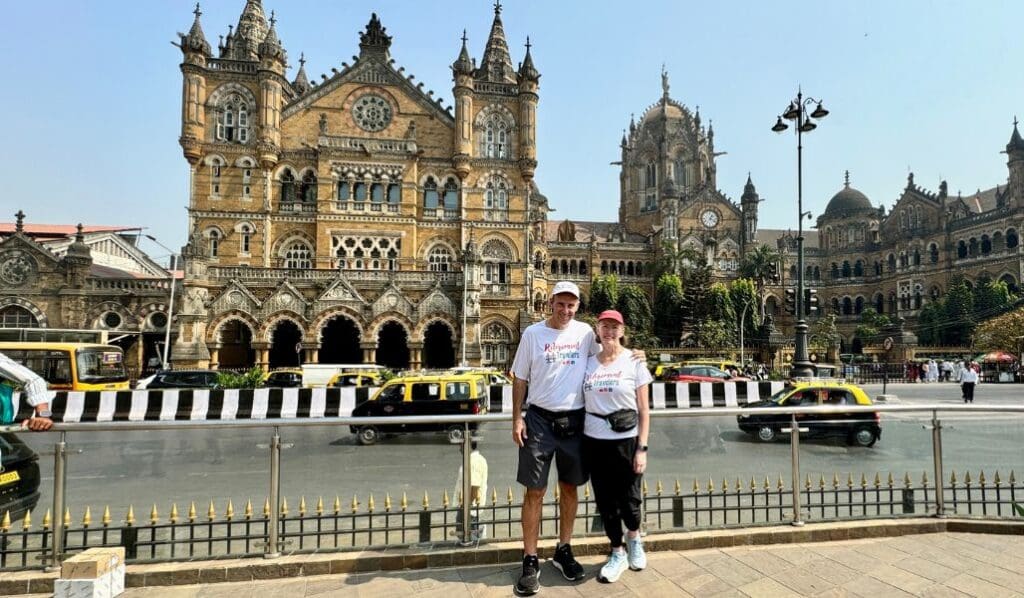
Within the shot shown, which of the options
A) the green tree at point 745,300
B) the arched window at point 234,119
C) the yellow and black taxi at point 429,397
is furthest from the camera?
the green tree at point 745,300

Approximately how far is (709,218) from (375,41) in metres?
41.9

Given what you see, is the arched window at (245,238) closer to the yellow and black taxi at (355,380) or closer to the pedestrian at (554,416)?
the yellow and black taxi at (355,380)

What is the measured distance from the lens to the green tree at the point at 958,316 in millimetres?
46531

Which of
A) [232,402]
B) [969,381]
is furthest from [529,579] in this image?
[969,381]

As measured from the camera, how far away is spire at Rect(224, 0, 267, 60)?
38.3 m

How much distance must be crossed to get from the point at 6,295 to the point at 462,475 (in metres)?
37.6

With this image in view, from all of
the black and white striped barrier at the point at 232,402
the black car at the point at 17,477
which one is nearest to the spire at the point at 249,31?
the black and white striped barrier at the point at 232,402

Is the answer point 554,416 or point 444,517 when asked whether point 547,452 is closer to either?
point 554,416

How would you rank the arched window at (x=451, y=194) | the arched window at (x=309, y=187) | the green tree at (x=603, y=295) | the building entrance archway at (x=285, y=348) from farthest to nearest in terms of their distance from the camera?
the green tree at (x=603, y=295)
the arched window at (x=451, y=194)
the arched window at (x=309, y=187)
the building entrance archway at (x=285, y=348)

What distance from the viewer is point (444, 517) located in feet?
15.8

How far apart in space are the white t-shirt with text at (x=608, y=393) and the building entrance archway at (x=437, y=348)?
96.1ft

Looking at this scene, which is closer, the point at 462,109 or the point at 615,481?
the point at 615,481

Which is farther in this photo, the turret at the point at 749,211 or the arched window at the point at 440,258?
the turret at the point at 749,211

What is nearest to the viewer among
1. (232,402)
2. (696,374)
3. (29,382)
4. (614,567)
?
(614,567)
